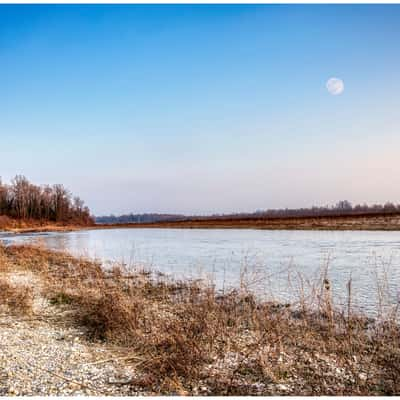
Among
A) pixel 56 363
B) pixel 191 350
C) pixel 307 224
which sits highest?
pixel 191 350

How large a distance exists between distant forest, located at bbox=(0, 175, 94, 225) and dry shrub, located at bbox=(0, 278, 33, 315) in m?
97.3

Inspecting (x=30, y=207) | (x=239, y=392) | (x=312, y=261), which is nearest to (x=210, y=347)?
(x=239, y=392)

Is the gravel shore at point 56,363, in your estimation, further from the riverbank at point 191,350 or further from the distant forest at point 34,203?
the distant forest at point 34,203

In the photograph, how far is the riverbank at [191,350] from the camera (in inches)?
186

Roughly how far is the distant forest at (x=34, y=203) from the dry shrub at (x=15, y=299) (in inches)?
3830

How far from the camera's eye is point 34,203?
350 feet

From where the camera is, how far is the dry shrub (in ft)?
27.9

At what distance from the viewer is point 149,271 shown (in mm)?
14734

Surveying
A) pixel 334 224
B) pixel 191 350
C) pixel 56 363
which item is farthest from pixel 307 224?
pixel 56 363

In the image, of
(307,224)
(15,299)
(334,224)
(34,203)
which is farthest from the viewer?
(34,203)

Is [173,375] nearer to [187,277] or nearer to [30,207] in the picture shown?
[187,277]

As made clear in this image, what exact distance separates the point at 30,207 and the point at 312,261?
105 m

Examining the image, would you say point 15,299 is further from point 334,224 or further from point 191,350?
point 334,224

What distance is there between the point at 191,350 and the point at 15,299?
6088 millimetres
